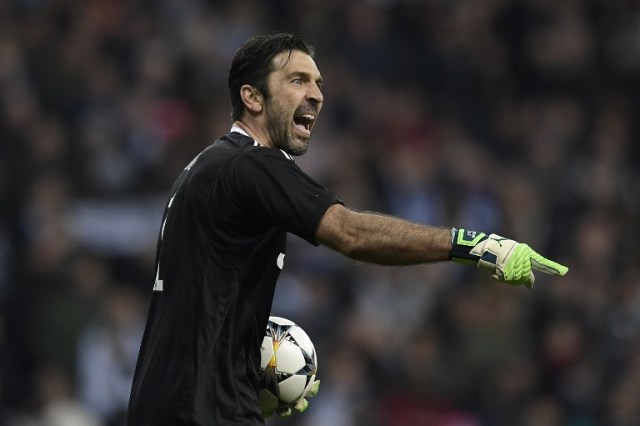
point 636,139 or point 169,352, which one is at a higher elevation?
point 636,139

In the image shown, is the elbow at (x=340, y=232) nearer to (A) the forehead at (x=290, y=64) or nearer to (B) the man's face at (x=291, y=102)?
(B) the man's face at (x=291, y=102)

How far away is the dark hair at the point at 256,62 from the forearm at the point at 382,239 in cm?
62

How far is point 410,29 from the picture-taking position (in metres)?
12.3

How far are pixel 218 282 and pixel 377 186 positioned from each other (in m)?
6.32

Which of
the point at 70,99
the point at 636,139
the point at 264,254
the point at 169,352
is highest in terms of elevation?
the point at 636,139

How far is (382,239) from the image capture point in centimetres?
411

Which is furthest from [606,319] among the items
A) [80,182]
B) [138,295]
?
[80,182]

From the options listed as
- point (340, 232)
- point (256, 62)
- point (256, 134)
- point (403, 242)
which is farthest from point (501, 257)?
point (256, 62)

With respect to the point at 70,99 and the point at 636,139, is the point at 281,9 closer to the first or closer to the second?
the point at 70,99

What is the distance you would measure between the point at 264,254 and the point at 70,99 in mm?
7318

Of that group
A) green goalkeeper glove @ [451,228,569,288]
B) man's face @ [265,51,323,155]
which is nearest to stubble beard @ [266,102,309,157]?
man's face @ [265,51,323,155]

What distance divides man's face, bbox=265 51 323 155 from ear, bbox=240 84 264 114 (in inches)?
1.1

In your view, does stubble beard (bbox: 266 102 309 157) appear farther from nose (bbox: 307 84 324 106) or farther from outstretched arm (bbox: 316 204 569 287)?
outstretched arm (bbox: 316 204 569 287)

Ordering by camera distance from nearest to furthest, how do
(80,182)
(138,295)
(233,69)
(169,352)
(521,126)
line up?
(169,352) → (233,69) → (138,295) → (80,182) → (521,126)
